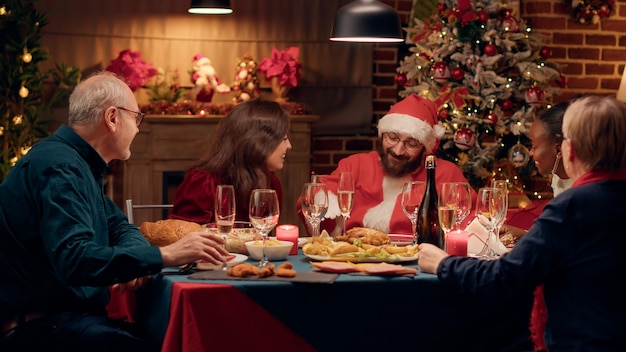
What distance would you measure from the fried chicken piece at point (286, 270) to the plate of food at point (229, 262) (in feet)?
0.68

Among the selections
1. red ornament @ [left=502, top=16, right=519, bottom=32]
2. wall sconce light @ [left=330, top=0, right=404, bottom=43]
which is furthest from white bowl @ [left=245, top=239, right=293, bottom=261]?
red ornament @ [left=502, top=16, right=519, bottom=32]

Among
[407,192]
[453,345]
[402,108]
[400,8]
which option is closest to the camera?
[453,345]

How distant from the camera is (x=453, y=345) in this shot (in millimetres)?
2822

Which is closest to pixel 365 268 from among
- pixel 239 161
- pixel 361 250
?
pixel 361 250

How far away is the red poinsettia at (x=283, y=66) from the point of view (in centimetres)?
664

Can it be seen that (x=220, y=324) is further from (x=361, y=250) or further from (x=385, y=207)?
(x=385, y=207)

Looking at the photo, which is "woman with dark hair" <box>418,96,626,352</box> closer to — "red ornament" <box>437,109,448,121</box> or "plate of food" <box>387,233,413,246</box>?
"plate of food" <box>387,233,413,246</box>

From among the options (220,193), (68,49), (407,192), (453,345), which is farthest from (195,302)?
(68,49)

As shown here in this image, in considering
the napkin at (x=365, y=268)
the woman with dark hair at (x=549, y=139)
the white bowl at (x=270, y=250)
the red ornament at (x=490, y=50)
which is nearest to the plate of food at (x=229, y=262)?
the white bowl at (x=270, y=250)

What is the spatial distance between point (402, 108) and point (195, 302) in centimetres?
247

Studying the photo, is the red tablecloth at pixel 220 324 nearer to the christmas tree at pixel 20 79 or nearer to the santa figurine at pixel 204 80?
the christmas tree at pixel 20 79

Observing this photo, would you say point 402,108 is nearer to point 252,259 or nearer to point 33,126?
point 252,259

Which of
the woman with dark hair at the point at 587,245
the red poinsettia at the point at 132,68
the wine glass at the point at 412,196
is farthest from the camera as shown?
Answer: the red poinsettia at the point at 132,68

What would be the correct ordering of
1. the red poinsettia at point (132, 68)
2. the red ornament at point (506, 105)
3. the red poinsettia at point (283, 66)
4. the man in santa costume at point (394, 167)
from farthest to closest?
the red poinsettia at point (283, 66), the red poinsettia at point (132, 68), the red ornament at point (506, 105), the man in santa costume at point (394, 167)
